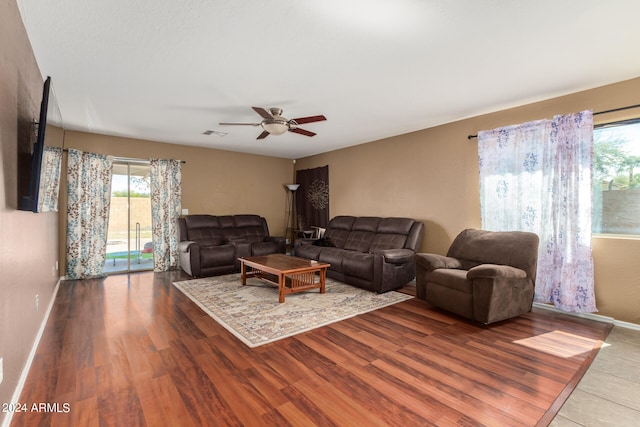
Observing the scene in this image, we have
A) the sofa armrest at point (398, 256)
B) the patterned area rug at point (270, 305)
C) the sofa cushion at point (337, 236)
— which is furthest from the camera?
the sofa cushion at point (337, 236)

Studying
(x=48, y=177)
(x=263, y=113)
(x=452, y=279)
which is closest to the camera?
(x=48, y=177)

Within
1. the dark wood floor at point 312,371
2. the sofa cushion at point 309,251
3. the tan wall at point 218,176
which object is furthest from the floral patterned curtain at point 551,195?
the tan wall at point 218,176

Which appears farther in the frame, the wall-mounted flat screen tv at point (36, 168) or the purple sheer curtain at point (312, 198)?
the purple sheer curtain at point (312, 198)

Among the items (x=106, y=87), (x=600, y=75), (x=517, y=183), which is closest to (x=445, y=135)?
(x=517, y=183)

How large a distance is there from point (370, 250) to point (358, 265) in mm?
787

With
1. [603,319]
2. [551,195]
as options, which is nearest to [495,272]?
[551,195]

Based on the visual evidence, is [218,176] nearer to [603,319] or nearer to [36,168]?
[36,168]

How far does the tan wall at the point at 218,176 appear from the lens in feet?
16.7

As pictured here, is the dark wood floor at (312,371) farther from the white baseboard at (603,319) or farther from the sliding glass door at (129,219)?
the sliding glass door at (129,219)

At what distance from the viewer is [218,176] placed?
20.8 ft

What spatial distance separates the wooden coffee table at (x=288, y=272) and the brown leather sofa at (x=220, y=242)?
813 millimetres

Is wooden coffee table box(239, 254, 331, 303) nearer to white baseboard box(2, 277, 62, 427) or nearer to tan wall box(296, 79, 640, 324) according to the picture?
tan wall box(296, 79, 640, 324)

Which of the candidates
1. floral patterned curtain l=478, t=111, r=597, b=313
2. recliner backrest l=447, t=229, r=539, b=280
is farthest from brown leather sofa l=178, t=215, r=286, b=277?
floral patterned curtain l=478, t=111, r=597, b=313

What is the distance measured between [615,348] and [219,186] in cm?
631
